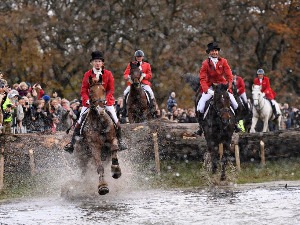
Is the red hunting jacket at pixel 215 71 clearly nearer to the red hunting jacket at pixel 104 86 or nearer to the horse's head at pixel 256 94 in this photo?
the red hunting jacket at pixel 104 86

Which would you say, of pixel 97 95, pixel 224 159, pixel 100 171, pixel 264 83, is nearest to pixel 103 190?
pixel 100 171

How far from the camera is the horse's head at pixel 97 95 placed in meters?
15.2

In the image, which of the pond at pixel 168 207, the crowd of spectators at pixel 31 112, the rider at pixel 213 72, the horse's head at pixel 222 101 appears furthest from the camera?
the crowd of spectators at pixel 31 112

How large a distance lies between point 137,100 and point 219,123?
5.62m

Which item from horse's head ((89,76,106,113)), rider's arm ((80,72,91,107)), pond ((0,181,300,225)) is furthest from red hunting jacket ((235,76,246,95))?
horse's head ((89,76,106,113))

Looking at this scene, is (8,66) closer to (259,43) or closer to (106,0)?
(106,0)

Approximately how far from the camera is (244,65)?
5256 centimetres

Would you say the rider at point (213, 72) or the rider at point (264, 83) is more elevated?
the rider at point (264, 83)

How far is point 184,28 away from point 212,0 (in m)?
3.16

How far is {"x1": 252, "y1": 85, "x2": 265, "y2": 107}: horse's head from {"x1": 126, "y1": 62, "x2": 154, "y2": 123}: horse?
→ 7371 millimetres

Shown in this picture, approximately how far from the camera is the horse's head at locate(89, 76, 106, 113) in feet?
49.9

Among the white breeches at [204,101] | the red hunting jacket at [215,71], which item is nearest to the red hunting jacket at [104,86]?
the white breeches at [204,101]

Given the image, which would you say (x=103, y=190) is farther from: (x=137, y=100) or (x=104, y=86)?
(x=137, y=100)

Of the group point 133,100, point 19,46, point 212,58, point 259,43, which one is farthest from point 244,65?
point 212,58
